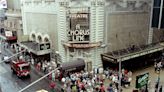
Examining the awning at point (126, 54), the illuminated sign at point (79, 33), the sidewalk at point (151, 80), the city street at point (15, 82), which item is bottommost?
the city street at point (15, 82)

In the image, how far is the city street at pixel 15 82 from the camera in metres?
30.0

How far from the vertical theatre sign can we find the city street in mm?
7606

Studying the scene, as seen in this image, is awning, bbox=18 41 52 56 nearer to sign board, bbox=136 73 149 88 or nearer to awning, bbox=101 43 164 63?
awning, bbox=101 43 164 63

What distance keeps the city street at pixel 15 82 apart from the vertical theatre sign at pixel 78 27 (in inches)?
299

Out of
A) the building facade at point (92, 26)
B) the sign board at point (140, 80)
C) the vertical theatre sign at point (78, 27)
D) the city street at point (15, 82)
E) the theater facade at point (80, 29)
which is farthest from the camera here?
the building facade at point (92, 26)

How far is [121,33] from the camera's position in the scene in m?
36.9

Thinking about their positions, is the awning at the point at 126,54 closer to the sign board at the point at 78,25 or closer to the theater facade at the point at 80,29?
the theater facade at the point at 80,29

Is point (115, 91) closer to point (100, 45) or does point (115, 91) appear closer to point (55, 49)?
point (100, 45)

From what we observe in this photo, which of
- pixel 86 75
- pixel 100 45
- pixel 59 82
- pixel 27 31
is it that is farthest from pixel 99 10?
pixel 27 31

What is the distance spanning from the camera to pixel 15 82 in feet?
106

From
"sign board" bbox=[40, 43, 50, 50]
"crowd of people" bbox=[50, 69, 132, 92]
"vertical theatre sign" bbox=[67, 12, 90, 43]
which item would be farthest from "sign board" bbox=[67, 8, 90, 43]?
"sign board" bbox=[40, 43, 50, 50]

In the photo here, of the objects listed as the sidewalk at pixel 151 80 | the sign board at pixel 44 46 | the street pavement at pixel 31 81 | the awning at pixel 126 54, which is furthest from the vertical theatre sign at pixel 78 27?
the sign board at pixel 44 46

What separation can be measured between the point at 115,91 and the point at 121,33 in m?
12.8

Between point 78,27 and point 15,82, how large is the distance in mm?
11811
